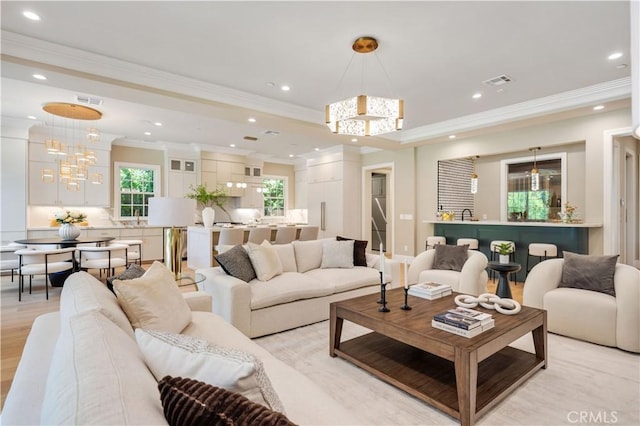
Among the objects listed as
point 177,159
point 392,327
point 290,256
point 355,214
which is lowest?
point 392,327

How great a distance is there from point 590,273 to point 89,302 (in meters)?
4.00

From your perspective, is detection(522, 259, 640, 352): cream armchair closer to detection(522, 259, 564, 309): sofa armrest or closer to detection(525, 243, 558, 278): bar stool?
detection(522, 259, 564, 309): sofa armrest

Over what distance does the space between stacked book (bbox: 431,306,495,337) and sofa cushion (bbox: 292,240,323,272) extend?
2087mm

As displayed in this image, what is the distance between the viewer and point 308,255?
4164 mm

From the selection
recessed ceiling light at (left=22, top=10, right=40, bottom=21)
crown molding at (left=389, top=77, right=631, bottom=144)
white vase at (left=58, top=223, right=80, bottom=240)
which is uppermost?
recessed ceiling light at (left=22, top=10, right=40, bottom=21)

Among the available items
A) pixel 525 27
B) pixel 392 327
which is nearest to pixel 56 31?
pixel 392 327

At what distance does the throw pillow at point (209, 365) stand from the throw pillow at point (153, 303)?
1.99ft

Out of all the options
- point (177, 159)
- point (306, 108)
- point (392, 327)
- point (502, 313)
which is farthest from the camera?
point (177, 159)

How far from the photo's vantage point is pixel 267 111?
15.8ft

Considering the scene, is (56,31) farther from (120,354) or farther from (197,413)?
(197,413)

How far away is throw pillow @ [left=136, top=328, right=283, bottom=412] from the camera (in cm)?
92

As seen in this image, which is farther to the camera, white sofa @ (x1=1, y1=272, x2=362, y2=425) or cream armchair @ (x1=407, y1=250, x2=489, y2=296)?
cream armchair @ (x1=407, y1=250, x2=489, y2=296)

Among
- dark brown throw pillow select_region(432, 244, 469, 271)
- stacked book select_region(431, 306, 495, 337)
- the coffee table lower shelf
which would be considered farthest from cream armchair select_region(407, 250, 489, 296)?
stacked book select_region(431, 306, 495, 337)

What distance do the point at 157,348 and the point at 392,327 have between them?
159 centimetres
